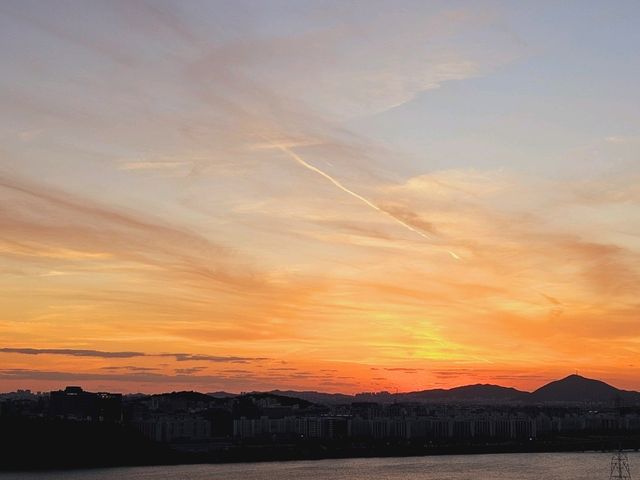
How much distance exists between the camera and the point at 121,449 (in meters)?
76.6

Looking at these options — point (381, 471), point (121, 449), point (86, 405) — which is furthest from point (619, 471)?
point (86, 405)

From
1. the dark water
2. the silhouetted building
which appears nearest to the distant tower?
the dark water

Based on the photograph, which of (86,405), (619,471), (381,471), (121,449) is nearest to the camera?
(619,471)

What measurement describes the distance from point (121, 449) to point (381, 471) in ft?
82.7

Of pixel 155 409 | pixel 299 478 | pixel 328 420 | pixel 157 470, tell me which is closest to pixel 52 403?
pixel 155 409

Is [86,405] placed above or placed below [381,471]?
above

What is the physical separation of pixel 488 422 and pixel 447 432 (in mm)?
7676

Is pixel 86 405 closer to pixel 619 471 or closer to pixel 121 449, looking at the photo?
pixel 121 449

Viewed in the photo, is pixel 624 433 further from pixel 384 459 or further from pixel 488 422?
pixel 384 459

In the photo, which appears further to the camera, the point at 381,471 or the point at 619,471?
the point at 381,471

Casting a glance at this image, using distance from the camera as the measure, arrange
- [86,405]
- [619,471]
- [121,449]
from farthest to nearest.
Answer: [86,405]
[121,449]
[619,471]

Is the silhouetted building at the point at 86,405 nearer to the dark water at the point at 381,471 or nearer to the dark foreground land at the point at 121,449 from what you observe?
the dark foreground land at the point at 121,449

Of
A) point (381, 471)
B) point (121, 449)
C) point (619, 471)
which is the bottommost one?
point (381, 471)

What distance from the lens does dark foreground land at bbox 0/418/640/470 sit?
71938 mm
